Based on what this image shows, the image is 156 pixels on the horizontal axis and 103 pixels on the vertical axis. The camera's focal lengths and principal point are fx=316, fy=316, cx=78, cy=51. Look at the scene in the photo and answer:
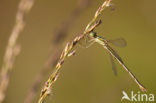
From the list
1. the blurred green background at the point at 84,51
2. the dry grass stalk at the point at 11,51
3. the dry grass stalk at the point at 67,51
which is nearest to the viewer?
the dry grass stalk at the point at 67,51

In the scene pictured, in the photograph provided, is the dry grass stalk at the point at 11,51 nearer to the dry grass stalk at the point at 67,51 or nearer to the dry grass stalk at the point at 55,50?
the dry grass stalk at the point at 55,50

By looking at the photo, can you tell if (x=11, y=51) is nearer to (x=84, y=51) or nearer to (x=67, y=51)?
(x=67, y=51)

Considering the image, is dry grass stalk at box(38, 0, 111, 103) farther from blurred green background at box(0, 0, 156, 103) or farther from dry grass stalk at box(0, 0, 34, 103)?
blurred green background at box(0, 0, 156, 103)

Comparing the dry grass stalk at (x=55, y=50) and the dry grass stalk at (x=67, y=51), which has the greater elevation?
the dry grass stalk at (x=55, y=50)

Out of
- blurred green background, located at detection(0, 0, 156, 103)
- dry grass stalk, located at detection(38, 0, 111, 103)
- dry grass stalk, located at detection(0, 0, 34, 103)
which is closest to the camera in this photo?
dry grass stalk, located at detection(38, 0, 111, 103)

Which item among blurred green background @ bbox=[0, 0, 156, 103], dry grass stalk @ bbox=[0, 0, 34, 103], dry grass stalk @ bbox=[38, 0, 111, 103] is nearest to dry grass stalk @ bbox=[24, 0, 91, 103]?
dry grass stalk @ bbox=[0, 0, 34, 103]

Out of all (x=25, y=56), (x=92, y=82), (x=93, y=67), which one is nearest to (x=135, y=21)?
(x=93, y=67)

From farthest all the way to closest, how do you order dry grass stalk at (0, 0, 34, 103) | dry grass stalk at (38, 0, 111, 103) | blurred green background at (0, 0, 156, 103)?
blurred green background at (0, 0, 156, 103) → dry grass stalk at (0, 0, 34, 103) → dry grass stalk at (38, 0, 111, 103)

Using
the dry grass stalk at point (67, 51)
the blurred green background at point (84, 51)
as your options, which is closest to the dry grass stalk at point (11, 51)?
the dry grass stalk at point (67, 51)
